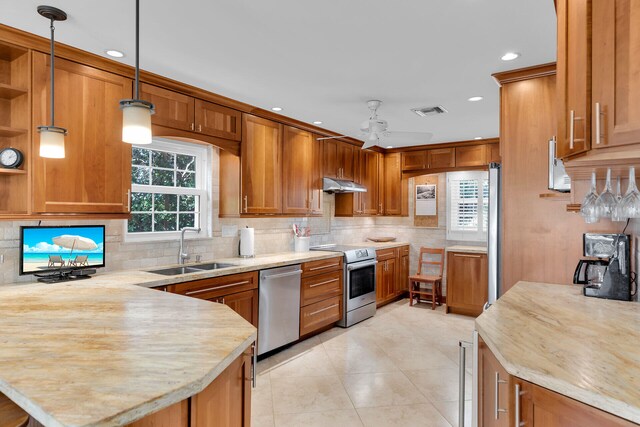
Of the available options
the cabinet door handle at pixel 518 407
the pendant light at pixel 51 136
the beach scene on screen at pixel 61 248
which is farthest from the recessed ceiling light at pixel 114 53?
the cabinet door handle at pixel 518 407

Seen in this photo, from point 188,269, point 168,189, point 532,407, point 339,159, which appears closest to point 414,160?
point 339,159

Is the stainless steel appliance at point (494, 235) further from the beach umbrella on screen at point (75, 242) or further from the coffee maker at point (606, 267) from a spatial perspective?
the beach umbrella on screen at point (75, 242)

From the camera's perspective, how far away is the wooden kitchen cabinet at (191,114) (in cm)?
308

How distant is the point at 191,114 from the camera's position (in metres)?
3.36

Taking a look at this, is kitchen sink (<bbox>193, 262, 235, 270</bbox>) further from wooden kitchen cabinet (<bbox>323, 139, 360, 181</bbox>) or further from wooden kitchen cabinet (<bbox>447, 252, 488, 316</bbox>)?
wooden kitchen cabinet (<bbox>447, 252, 488, 316</bbox>)

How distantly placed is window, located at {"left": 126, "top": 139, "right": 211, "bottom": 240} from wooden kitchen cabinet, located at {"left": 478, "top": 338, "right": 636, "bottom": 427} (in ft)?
9.77

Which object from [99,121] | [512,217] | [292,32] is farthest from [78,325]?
[512,217]

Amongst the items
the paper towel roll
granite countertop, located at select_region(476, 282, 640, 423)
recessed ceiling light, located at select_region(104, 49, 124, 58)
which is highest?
recessed ceiling light, located at select_region(104, 49, 124, 58)

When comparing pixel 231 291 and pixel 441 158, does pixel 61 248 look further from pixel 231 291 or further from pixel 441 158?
pixel 441 158

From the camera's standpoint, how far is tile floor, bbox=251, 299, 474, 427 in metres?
2.65

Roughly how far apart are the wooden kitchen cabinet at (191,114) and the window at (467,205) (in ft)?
12.5

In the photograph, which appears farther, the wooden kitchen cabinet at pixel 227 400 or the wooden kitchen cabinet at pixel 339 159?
the wooden kitchen cabinet at pixel 339 159

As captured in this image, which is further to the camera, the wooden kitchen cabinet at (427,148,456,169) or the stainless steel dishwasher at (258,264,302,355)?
the wooden kitchen cabinet at (427,148,456,169)

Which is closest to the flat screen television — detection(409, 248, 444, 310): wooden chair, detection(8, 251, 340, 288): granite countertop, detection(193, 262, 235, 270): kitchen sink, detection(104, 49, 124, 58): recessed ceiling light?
detection(8, 251, 340, 288): granite countertop
